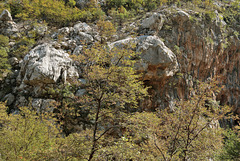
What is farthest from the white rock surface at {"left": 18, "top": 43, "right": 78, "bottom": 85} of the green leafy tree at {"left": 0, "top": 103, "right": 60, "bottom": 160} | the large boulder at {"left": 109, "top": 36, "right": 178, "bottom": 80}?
the large boulder at {"left": 109, "top": 36, "right": 178, "bottom": 80}

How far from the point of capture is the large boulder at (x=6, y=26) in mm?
22583

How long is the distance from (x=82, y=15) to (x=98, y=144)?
25150 mm

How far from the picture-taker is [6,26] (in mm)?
23297

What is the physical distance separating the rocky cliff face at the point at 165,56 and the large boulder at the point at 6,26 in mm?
139

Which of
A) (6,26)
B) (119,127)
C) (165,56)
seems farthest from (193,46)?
(6,26)

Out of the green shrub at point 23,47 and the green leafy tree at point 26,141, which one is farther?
the green shrub at point 23,47

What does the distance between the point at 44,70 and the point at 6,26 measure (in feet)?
50.1

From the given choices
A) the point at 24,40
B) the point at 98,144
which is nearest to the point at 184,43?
the point at 98,144

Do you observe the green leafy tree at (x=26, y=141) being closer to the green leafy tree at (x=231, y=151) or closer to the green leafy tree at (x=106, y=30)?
the green leafy tree at (x=231, y=151)

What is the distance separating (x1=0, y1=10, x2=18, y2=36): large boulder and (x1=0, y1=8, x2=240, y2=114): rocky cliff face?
0.14 m

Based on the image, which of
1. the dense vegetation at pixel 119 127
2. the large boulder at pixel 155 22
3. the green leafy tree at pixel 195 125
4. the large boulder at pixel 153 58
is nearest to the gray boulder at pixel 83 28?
the large boulder at pixel 153 58

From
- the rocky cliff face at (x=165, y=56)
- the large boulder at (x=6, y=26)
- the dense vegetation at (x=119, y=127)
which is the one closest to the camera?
the dense vegetation at (x=119, y=127)

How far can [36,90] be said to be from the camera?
15.6m

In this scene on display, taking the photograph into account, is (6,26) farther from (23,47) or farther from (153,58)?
(153,58)
